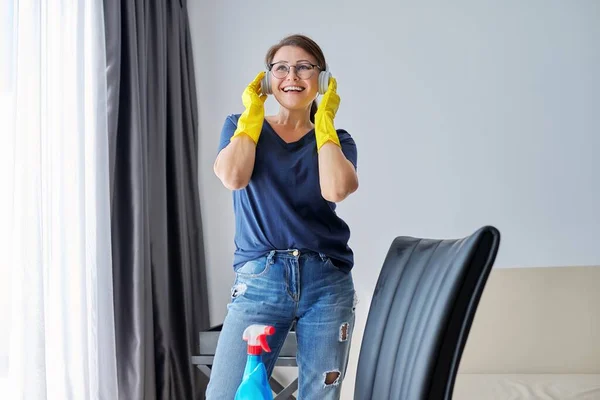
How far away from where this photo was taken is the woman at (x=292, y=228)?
1307 mm

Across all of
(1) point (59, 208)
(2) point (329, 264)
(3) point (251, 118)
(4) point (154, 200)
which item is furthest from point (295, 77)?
(4) point (154, 200)

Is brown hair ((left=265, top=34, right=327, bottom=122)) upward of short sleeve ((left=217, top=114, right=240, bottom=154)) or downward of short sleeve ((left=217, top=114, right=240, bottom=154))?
upward

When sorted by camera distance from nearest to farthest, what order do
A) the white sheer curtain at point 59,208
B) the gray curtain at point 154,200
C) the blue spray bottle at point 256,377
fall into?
the blue spray bottle at point 256,377
the white sheer curtain at point 59,208
the gray curtain at point 154,200

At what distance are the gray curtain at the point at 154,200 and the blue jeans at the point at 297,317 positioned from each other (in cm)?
122

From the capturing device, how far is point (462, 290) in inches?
27.5

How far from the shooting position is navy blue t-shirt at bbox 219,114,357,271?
4.43 ft

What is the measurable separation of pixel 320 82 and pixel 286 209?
1.12 ft

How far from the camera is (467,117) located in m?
2.95

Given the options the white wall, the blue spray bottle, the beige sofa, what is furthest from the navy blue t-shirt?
the white wall

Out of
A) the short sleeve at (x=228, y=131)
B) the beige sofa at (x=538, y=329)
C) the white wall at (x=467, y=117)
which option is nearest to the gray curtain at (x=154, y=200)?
the white wall at (x=467, y=117)

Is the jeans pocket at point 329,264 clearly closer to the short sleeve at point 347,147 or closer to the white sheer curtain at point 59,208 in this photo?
the short sleeve at point 347,147

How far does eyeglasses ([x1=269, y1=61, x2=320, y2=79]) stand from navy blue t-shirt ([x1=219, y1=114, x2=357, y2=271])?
138 mm

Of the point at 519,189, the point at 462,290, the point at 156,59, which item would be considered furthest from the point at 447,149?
the point at 462,290

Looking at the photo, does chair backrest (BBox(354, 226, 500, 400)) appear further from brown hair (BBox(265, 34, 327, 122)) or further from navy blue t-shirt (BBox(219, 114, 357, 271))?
brown hair (BBox(265, 34, 327, 122))
